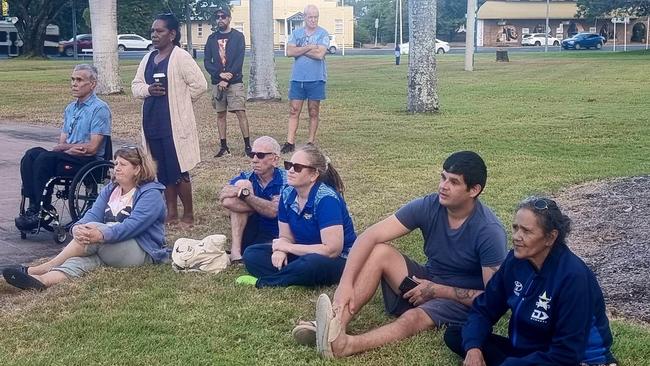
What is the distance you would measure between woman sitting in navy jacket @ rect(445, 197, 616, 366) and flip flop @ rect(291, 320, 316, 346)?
891 millimetres

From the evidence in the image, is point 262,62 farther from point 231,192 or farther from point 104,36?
point 231,192

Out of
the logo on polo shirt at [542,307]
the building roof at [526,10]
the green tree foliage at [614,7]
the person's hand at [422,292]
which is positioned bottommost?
the person's hand at [422,292]

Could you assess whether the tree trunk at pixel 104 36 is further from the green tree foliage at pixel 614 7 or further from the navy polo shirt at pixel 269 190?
the green tree foliage at pixel 614 7

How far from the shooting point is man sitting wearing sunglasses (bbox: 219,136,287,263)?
715cm

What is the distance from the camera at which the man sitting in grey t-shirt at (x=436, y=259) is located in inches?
206

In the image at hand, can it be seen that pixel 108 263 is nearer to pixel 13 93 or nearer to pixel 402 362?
pixel 402 362

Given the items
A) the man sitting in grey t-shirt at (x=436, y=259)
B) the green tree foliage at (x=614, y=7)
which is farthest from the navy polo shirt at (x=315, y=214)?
the green tree foliage at (x=614, y=7)

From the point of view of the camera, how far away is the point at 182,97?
8.79 m

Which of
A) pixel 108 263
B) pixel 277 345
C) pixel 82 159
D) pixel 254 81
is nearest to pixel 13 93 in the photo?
pixel 254 81

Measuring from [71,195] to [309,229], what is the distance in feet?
8.50

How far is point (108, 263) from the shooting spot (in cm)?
701

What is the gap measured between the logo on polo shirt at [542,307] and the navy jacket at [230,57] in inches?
358

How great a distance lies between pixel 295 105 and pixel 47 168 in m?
5.43

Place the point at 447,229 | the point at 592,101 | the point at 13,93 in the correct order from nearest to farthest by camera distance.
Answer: the point at 447,229 < the point at 592,101 < the point at 13,93
